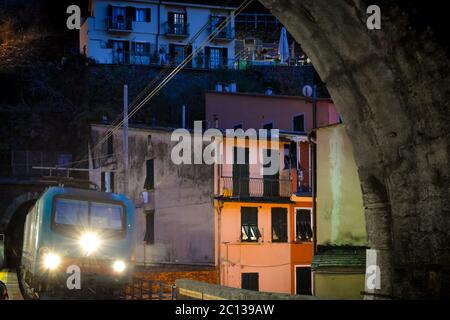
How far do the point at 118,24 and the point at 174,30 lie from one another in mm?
4215

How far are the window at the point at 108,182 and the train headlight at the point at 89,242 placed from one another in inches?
605

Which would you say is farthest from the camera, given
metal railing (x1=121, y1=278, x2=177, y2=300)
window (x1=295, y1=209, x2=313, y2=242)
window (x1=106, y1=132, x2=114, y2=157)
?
window (x1=106, y1=132, x2=114, y2=157)

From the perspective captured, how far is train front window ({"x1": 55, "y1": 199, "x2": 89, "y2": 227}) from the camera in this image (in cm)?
1858

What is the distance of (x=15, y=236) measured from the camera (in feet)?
135

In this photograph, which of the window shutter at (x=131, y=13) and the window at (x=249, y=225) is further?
the window shutter at (x=131, y=13)

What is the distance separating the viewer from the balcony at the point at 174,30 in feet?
171

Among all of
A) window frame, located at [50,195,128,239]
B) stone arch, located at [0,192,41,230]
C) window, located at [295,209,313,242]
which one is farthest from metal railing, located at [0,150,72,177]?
window frame, located at [50,195,128,239]

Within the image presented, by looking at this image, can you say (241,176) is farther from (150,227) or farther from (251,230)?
(150,227)

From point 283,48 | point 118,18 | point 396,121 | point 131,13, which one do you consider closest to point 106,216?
point 396,121

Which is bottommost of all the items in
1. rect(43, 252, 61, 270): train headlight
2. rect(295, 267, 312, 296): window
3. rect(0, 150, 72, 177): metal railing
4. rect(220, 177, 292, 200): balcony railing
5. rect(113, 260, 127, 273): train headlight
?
rect(295, 267, 312, 296): window

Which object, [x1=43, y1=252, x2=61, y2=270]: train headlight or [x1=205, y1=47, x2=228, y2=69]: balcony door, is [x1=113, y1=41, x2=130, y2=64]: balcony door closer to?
[x1=205, y1=47, x2=228, y2=69]: balcony door

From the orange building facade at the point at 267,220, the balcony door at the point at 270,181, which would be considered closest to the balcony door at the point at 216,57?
the balcony door at the point at 270,181

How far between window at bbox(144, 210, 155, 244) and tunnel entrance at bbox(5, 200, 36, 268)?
1030cm

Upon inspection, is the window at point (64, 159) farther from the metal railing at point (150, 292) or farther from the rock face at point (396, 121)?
the rock face at point (396, 121)
